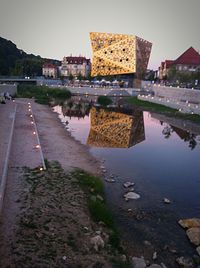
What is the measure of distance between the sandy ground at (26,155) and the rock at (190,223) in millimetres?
6730

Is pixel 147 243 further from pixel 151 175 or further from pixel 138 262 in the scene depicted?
pixel 151 175

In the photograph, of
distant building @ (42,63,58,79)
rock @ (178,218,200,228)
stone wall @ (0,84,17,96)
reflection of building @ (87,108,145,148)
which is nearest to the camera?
rock @ (178,218,200,228)

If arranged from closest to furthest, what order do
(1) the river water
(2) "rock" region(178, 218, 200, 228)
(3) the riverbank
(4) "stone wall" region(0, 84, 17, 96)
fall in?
(3) the riverbank, (1) the river water, (2) "rock" region(178, 218, 200, 228), (4) "stone wall" region(0, 84, 17, 96)

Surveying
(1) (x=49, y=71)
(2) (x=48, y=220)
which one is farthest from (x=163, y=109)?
(1) (x=49, y=71)

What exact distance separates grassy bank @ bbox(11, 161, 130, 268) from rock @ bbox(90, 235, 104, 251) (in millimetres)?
106

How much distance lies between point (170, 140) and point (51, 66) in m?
101

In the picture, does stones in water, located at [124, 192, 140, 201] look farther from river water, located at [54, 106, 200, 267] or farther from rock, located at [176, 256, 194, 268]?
rock, located at [176, 256, 194, 268]

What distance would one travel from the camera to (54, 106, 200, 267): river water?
36.6ft

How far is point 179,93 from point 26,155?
40935 mm

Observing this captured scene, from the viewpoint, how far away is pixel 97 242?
9883 mm

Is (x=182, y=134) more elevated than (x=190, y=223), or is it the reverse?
(x=182, y=134)

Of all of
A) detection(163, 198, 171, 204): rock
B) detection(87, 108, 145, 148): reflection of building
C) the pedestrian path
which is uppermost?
the pedestrian path

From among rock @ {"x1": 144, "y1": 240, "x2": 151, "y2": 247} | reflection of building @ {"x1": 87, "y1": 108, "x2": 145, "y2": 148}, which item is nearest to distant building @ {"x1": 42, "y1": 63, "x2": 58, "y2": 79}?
reflection of building @ {"x1": 87, "y1": 108, "x2": 145, "y2": 148}

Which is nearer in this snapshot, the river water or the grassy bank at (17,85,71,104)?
the river water
